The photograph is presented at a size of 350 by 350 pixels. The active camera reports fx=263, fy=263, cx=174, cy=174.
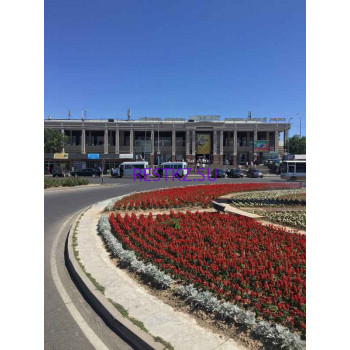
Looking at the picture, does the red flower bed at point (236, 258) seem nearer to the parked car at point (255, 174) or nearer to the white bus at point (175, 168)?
the white bus at point (175, 168)

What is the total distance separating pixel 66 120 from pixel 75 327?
6803 centimetres

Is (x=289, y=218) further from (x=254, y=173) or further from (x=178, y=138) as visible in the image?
(x=178, y=138)

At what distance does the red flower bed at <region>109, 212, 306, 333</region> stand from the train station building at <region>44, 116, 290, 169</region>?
54.6 metres

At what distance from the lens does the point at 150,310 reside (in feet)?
14.2

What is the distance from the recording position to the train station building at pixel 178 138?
64.0 m

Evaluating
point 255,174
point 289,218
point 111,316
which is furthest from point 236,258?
point 255,174

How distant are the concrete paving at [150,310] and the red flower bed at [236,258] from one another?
735mm

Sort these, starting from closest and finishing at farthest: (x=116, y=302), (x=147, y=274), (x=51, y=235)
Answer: (x=116, y=302) → (x=147, y=274) → (x=51, y=235)

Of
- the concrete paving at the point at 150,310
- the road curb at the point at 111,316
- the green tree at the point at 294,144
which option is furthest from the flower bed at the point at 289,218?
the green tree at the point at 294,144

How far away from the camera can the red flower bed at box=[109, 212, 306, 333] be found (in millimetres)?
4207

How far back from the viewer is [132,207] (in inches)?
525

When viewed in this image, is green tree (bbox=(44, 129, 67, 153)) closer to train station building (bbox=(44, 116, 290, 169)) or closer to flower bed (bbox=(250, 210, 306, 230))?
train station building (bbox=(44, 116, 290, 169))
